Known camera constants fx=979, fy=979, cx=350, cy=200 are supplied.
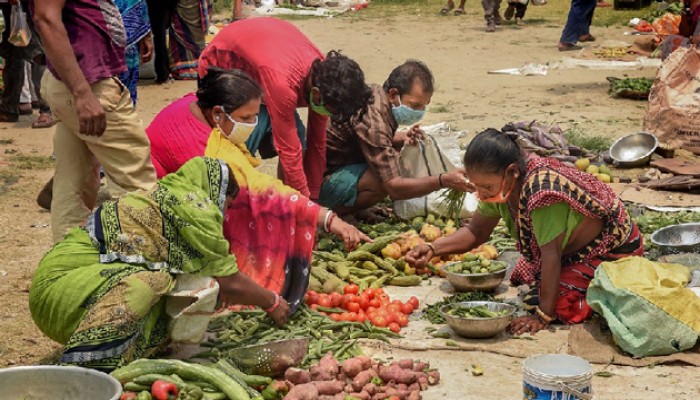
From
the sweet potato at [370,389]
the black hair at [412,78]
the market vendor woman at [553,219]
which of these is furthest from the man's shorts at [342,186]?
the sweet potato at [370,389]

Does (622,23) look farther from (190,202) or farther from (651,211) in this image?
(190,202)

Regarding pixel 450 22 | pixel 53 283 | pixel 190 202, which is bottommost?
pixel 450 22

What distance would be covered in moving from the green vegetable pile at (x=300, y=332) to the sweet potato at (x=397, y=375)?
1.30 feet

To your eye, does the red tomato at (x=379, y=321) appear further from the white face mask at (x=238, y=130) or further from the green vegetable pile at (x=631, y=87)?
the green vegetable pile at (x=631, y=87)

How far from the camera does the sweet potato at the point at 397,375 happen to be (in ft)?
14.5

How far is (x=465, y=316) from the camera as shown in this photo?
5070 mm

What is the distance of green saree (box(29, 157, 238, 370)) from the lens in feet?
14.1

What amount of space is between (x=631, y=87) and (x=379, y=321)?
720 cm

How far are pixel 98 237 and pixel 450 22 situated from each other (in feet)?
53.3

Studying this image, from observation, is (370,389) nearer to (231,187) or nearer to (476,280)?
(231,187)

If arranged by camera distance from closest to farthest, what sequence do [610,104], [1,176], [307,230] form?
[307,230], [1,176], [610,104]

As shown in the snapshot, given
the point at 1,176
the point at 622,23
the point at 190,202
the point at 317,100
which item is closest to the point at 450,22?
the point at 622,23

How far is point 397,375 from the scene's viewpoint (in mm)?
4430

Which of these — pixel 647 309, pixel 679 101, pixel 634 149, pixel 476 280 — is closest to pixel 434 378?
pixel 647 309
